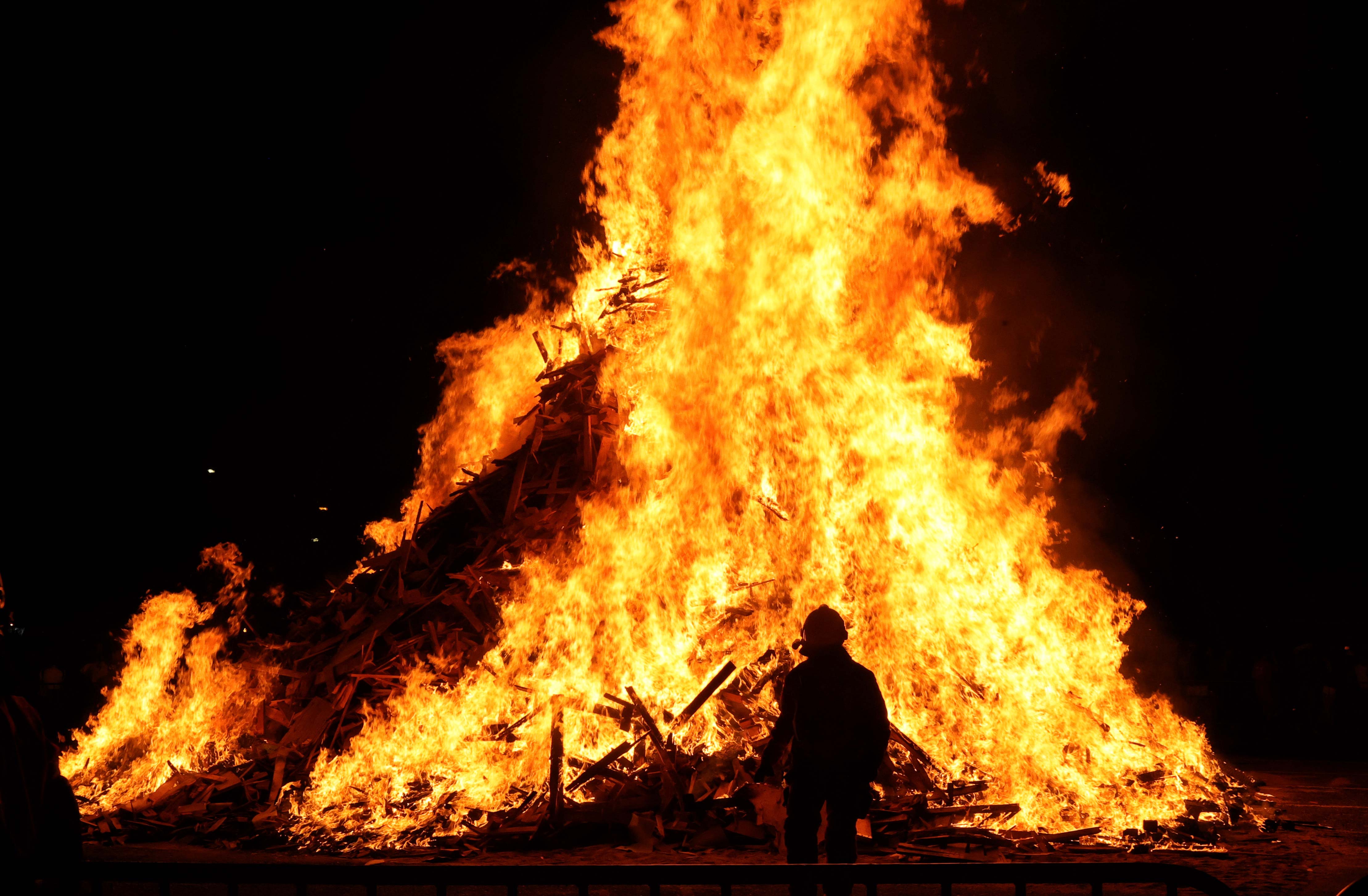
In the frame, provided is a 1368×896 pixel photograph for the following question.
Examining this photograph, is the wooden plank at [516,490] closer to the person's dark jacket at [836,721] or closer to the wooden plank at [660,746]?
the wooden plank at [660,746]

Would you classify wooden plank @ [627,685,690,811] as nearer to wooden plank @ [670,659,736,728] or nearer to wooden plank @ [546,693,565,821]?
wooden plank @ [670,659,736,728]

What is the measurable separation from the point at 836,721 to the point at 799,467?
14.8 ft

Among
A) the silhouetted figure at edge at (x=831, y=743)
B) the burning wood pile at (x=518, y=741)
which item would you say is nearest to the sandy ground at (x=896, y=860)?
the burning wood pile at (x=518, y=741)

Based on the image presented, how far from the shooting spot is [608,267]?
11.4 metres

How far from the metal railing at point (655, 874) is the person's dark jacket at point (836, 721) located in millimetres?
2010

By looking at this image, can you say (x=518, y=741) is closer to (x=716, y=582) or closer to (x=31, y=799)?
(x=716, y=582)

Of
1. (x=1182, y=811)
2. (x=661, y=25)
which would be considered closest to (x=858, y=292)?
(x=661, y=25)

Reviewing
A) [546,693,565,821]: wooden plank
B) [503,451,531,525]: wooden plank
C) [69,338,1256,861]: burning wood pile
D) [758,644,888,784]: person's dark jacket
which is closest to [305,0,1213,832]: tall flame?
[546,693,565,821]: wooden plank

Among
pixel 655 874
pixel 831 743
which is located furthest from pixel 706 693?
pixel 655 874

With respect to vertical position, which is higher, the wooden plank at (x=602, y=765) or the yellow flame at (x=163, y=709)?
the yellow flame at (x=163, y=709)

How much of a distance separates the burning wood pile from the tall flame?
27 centimetres

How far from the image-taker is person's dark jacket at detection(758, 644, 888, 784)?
5.26 m

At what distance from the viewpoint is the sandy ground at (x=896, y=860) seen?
5.91 m

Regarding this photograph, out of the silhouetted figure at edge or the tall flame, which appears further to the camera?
the tall flame
